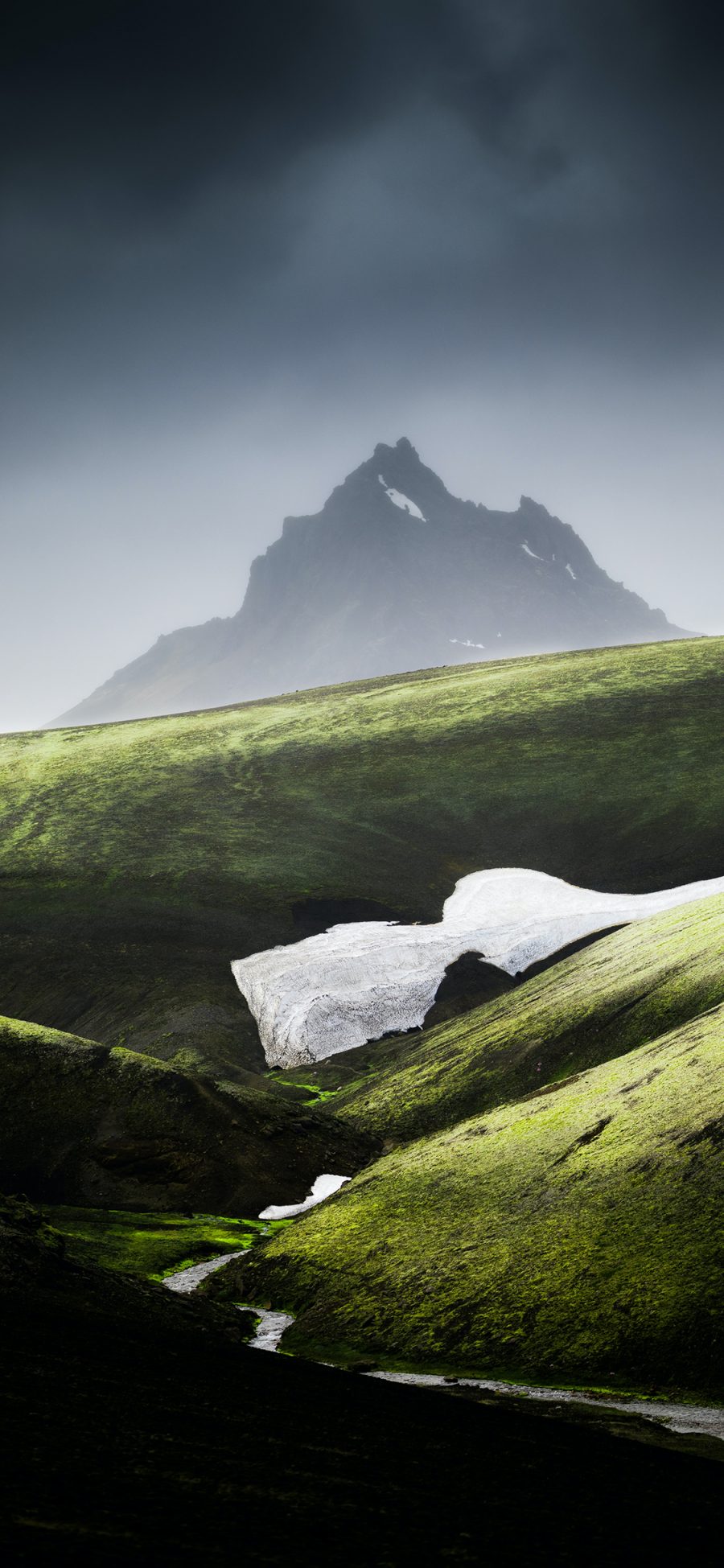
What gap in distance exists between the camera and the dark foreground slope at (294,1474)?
9.59 m

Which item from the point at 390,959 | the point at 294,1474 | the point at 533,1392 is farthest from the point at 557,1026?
the point at 294,1474

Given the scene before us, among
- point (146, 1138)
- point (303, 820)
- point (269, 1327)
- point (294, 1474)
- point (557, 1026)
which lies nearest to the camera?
point (294, 1474)

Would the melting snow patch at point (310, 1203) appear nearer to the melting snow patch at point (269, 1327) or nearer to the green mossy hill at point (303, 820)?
the melting snow patch at point (269, 1327)

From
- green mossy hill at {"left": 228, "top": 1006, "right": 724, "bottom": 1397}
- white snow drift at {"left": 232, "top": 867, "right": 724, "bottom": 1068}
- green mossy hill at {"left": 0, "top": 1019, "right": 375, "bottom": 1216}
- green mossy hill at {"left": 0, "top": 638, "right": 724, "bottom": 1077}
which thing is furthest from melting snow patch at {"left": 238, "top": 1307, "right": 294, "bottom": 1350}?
white snow drift at {"left": 232, "top": 867, "right": 724, "bottom": 1068}

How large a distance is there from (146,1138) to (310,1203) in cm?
891

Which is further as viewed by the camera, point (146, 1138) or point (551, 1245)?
point (146, 1138)

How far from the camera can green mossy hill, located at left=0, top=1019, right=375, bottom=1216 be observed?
48469mm

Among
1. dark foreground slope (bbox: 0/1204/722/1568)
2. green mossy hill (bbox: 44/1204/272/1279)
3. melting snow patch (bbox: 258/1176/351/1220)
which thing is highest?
dark foreground slope (bbox: 0/1204/722/1568)

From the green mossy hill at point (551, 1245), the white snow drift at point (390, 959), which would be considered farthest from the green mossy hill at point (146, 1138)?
the white snow drift at point (390, 959)

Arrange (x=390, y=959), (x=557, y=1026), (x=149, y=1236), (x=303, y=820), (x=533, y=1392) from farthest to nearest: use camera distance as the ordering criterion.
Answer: (x=303, y=820)
(x=390, y=959)
(x=557, y=1026)
(x=149, y=1236)
(x=533, y=1392)

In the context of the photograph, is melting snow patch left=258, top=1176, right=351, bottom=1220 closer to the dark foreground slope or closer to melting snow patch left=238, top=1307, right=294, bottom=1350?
melting snow patch left=238, top=1307, right=294, bottom=1350

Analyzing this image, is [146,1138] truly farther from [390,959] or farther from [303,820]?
[303,820]

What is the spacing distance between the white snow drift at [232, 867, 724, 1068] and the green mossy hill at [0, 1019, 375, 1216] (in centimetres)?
2039

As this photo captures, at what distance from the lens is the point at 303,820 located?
11562cm
